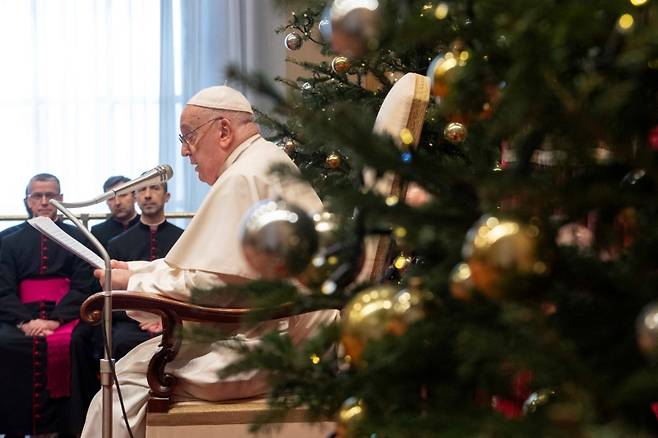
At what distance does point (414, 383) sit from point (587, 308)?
159mm

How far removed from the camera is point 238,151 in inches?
137

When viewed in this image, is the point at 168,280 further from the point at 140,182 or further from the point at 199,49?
the point at 199,49

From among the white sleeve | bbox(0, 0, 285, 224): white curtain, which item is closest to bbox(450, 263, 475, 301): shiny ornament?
the white sleeve

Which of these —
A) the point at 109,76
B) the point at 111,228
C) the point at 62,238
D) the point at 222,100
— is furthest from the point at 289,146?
the point at 109,76

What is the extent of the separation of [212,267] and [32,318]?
3.28m

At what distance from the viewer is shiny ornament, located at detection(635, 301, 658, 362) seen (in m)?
0.79

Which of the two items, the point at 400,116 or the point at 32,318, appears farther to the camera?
the point at 32,318

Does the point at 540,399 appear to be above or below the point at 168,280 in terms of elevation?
above

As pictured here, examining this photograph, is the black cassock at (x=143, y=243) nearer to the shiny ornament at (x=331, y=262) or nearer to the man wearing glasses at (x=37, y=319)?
the man wearing glasses at (x=37, y=319)

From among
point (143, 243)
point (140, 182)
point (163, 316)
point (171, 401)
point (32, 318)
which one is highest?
point (140, 182)

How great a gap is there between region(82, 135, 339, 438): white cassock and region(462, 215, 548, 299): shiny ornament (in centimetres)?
193

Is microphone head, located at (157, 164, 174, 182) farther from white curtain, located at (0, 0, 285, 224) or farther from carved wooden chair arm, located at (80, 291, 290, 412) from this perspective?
white curtain, located at (0, 0, 285, 224)

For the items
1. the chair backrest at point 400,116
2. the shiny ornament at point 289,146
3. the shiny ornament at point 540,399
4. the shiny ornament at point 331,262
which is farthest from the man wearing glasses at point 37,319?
the shiny ornament at point 540,399

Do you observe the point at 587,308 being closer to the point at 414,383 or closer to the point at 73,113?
the point at 414,383
